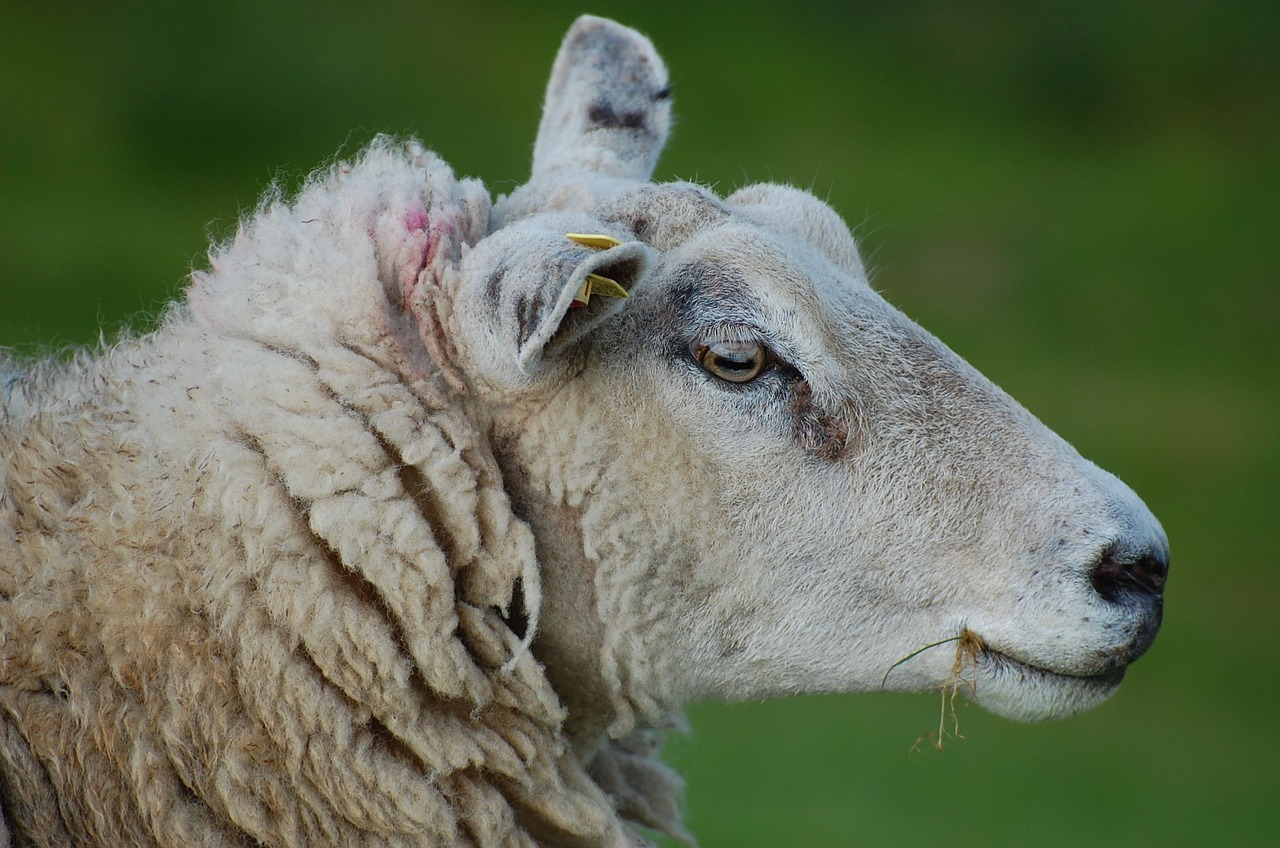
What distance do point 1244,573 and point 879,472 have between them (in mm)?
8689

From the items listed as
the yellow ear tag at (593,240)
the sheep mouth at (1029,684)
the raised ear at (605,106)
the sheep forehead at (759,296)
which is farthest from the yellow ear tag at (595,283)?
the sheep mouth at (1029,684)

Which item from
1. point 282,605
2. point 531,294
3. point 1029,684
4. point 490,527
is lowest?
point 1029,684

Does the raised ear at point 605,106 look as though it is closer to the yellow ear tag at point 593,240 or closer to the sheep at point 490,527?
the sheep at point 490,527

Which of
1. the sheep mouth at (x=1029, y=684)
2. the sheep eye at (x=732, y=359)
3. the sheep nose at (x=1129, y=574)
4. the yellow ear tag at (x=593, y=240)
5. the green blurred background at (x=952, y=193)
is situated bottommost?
the sheep mouth at (x=1029, y=684)

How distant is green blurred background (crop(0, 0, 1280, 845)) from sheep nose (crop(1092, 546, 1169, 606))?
5572 mm

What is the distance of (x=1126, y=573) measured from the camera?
3004 mm

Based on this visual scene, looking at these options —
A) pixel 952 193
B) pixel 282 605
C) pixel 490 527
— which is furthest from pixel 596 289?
pixel 952 193

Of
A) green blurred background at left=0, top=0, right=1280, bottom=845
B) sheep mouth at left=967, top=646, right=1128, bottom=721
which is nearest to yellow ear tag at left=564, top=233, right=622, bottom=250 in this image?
sheep mouth at left=967, top=646, right=1128, bottom=721

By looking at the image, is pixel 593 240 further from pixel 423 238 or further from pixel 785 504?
pixel 785 504

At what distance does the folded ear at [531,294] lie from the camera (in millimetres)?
2738

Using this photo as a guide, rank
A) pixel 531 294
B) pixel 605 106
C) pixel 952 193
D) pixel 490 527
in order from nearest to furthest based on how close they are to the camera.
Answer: pixel 531 294 < pixel 490 527 < pixel 605 106 < pixel 952 193

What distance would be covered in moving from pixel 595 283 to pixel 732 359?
0.41 metres

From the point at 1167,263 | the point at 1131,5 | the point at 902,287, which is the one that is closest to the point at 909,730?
the point at 902,287

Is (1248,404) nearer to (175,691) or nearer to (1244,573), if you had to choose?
(1244,573)
